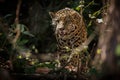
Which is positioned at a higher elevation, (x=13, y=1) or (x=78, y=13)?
(x=13, y=1)

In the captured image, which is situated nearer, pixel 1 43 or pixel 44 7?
pixel 1 43

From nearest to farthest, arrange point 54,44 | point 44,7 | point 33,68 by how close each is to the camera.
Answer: point 33,68
point 54,44
point 44,7

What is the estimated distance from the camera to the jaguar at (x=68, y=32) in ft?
18.4

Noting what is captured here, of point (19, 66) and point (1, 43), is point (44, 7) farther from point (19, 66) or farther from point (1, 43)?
point (19, 66)

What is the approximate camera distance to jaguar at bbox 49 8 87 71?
5.62 meters

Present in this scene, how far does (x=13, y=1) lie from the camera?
32.8ft

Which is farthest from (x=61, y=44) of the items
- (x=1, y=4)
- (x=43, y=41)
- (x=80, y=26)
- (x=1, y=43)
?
(x=1, y=4)

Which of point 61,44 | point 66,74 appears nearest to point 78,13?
point 61,44

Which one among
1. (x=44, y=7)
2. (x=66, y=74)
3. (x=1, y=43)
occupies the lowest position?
(x=66, y=74)

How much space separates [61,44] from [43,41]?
3324 millimetres

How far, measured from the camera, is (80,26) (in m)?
5.84

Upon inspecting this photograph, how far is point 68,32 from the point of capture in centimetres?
563

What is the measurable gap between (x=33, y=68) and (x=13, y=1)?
5.37 meters

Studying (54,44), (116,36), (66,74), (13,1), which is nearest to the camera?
(116,36)
